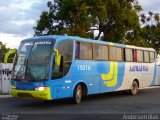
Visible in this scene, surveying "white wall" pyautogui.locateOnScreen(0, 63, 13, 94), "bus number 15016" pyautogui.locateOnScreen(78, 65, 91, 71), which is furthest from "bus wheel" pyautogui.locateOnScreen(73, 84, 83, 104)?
"white wall" pyautogui.locateOnScreen(0, 63, 13, 94)

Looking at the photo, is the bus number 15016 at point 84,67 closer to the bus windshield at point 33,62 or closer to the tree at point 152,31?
the bus windshield at point 33,62

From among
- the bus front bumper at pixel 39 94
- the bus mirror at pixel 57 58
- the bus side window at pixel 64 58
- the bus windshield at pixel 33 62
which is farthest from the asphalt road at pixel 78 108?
the bus mirror at pixel 57 58

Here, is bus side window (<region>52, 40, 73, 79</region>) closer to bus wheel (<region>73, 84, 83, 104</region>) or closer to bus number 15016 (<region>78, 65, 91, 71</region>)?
bus number 15016 (<region>78, 65, 91, 71</region>)

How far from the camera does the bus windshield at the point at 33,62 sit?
17.5 metres

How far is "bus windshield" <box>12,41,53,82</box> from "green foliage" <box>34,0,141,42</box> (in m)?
15.7

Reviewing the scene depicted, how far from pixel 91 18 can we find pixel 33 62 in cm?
1731

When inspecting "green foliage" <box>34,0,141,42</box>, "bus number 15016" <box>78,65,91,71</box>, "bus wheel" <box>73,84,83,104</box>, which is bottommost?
"bus wheel" <box>73,84,83,104</box>

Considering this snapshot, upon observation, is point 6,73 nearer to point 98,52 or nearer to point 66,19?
point 98,52

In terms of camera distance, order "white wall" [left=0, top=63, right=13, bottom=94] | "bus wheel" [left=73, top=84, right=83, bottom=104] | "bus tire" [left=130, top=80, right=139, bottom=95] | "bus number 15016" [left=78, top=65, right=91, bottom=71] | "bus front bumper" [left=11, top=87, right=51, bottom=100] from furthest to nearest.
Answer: "white wall" [left=0, top=63, right=13, bottom=94] < "bus tire" [left=130, top=80, right=139, bottom=95] < "bus number 15016" [left=78, top=65, right=91, bottom=71] < "bus wheel" [left=73, top=84, right=83, bottom=104] < "bus front bumper" [left=11, top=87, right=51, bottom=100]

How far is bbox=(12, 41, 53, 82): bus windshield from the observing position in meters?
17.5

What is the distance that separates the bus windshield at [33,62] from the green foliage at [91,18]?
15.7 metres

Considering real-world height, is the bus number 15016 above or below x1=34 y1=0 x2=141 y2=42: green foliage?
below

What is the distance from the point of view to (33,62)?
1780 cm

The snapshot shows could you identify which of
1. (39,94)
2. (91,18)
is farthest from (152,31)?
(39,94)
